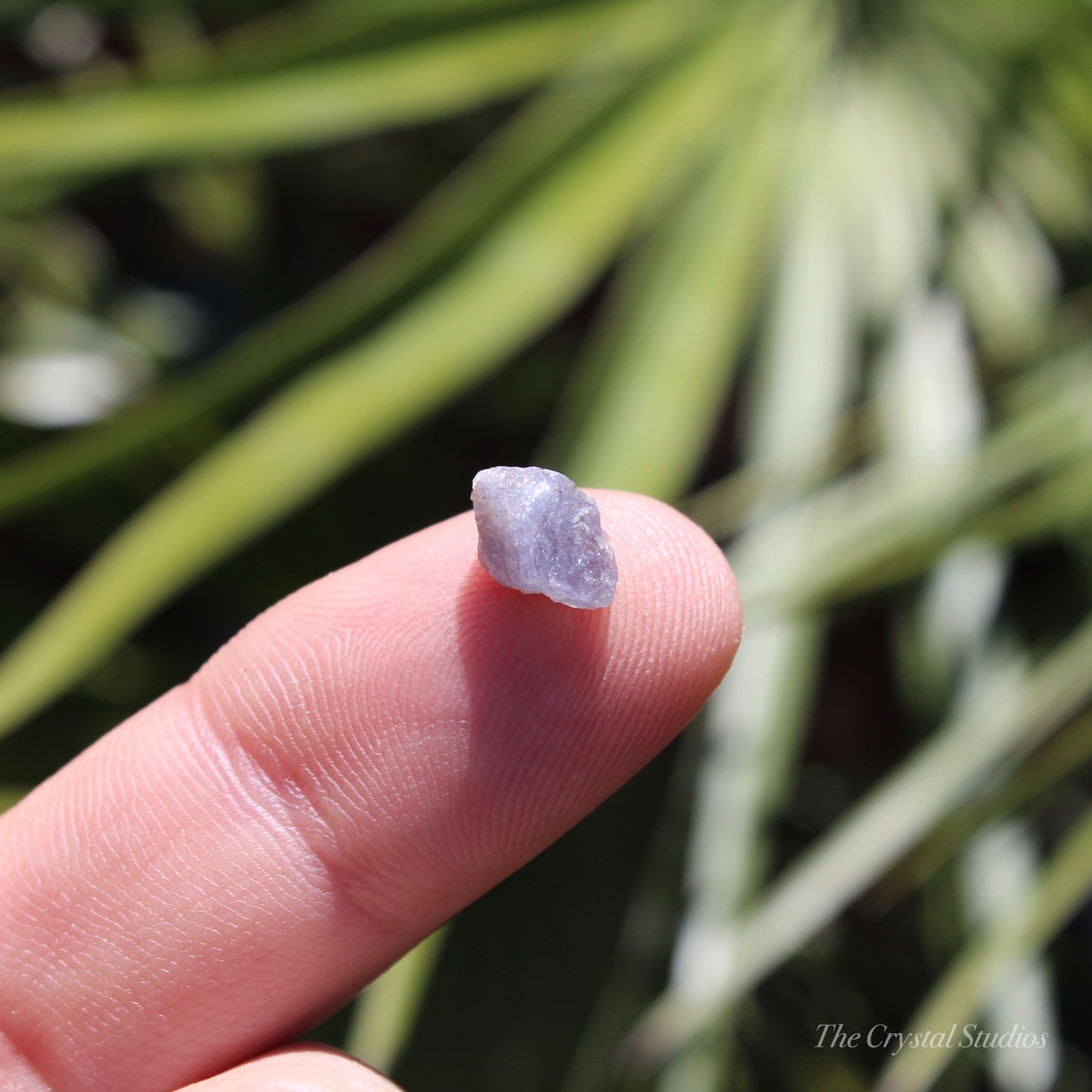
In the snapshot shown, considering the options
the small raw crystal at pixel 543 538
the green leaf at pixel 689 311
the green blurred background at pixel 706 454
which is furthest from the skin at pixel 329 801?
the green leaf at pixel 689 311

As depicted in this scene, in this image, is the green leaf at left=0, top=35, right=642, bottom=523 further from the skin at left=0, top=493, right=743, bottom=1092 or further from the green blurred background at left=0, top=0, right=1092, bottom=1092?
the skin at left=0, top=493, right=743, bottom=1092

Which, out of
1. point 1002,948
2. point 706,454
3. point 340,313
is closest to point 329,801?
point 340,313

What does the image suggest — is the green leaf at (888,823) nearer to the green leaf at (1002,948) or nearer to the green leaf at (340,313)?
the green leaf at (1002,948)

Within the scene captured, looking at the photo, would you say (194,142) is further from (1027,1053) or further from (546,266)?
(1027,1053)

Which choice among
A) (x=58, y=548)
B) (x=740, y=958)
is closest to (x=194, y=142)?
(x=58, y=548)

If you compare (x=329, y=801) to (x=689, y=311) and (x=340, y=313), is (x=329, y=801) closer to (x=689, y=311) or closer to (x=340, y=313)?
(x=340, y=313)

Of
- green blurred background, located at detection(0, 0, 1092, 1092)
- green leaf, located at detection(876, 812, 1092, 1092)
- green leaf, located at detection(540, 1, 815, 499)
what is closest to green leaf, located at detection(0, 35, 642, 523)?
green blurred background, located at detection(0, 0, 1092, 1092)

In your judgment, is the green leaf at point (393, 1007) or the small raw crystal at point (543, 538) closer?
the small raw crystal at point (543, 538)
